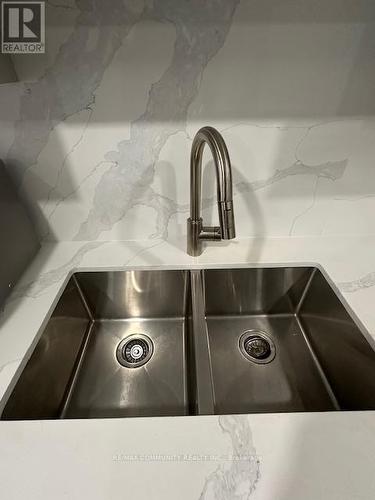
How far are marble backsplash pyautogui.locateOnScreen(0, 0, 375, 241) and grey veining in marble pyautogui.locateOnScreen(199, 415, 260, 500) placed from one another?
0.57 metres

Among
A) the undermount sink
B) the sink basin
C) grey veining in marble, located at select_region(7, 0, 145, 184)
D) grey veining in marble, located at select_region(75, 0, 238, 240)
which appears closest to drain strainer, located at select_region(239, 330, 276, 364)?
the undermount sink

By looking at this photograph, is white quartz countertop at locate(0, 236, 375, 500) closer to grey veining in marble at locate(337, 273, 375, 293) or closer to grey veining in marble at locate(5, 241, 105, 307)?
grey veining in marble at locate(5, 241, 105, 307)

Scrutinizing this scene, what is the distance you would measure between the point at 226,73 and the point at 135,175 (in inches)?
13.2

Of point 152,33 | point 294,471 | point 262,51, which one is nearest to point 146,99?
point 152,33

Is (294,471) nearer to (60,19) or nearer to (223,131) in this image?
(223,131)

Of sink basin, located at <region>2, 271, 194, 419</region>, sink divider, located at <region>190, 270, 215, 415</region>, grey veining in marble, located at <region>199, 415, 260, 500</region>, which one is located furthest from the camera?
sink basin, located at <region>2, 271, 194, 419</region>

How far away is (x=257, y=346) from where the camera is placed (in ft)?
2.59

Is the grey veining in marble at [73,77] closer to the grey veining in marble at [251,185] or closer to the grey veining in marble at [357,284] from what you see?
the grey veining in marble at [251,185]

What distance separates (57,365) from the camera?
2.13 feet

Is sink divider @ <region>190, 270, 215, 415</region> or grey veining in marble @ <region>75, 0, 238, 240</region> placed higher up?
grey veining in marble @ <region>75, 0, 238, 240</region>

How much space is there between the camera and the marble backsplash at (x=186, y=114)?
0.60 metres

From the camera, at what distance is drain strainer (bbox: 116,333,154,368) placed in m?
0.74

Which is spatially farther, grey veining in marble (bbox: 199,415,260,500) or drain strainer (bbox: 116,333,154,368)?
drain strainer (bbox: 116,333,154,368)

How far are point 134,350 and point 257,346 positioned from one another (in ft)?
1.14
